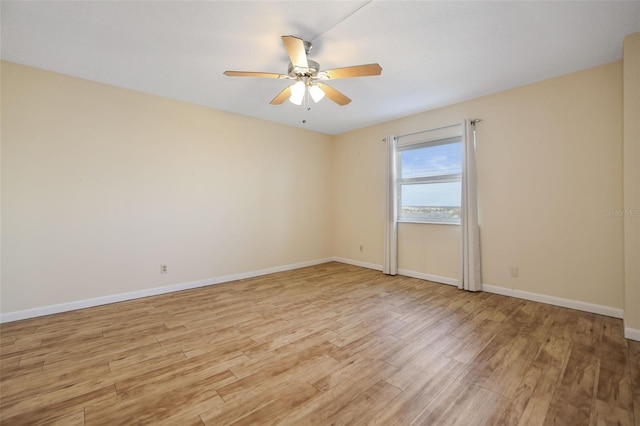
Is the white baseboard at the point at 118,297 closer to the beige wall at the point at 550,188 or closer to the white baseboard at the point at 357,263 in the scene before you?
the white baseboard at the point at 357,263

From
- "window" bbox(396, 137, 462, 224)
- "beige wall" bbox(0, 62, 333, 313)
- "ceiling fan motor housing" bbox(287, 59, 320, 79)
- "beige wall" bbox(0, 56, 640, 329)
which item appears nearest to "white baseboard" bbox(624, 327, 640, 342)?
"beige wall" bbox(0, 56, 640, 329)

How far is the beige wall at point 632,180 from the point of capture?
2.29 metres

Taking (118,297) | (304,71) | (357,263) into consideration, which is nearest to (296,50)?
(304,71)

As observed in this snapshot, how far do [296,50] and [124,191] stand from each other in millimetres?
2785

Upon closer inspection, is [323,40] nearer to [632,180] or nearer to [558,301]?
[632,180]

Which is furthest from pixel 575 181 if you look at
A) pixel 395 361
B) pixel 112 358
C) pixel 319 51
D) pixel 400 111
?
pixel 112 358

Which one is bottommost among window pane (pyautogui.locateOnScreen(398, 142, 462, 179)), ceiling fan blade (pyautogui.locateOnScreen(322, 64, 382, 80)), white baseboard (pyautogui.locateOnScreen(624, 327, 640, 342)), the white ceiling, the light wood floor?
the light wood floor

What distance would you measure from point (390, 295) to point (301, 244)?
2152 millimetres

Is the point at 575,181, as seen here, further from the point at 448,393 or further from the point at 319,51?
the point at 319,51

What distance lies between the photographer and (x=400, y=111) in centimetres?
416

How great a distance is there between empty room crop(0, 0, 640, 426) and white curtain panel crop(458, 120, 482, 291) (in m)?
0.03

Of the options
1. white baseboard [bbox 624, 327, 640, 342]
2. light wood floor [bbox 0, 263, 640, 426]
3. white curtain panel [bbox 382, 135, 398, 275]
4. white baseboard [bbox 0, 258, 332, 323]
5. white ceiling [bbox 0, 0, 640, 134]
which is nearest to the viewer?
light wood floor [bbox 0, 263, 640, 426]

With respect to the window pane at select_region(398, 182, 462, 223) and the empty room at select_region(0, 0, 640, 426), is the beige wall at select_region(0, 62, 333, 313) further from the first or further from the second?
the window pane at select_region(398, 182, 462, 223)

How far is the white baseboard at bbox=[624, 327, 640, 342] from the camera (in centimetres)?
226
